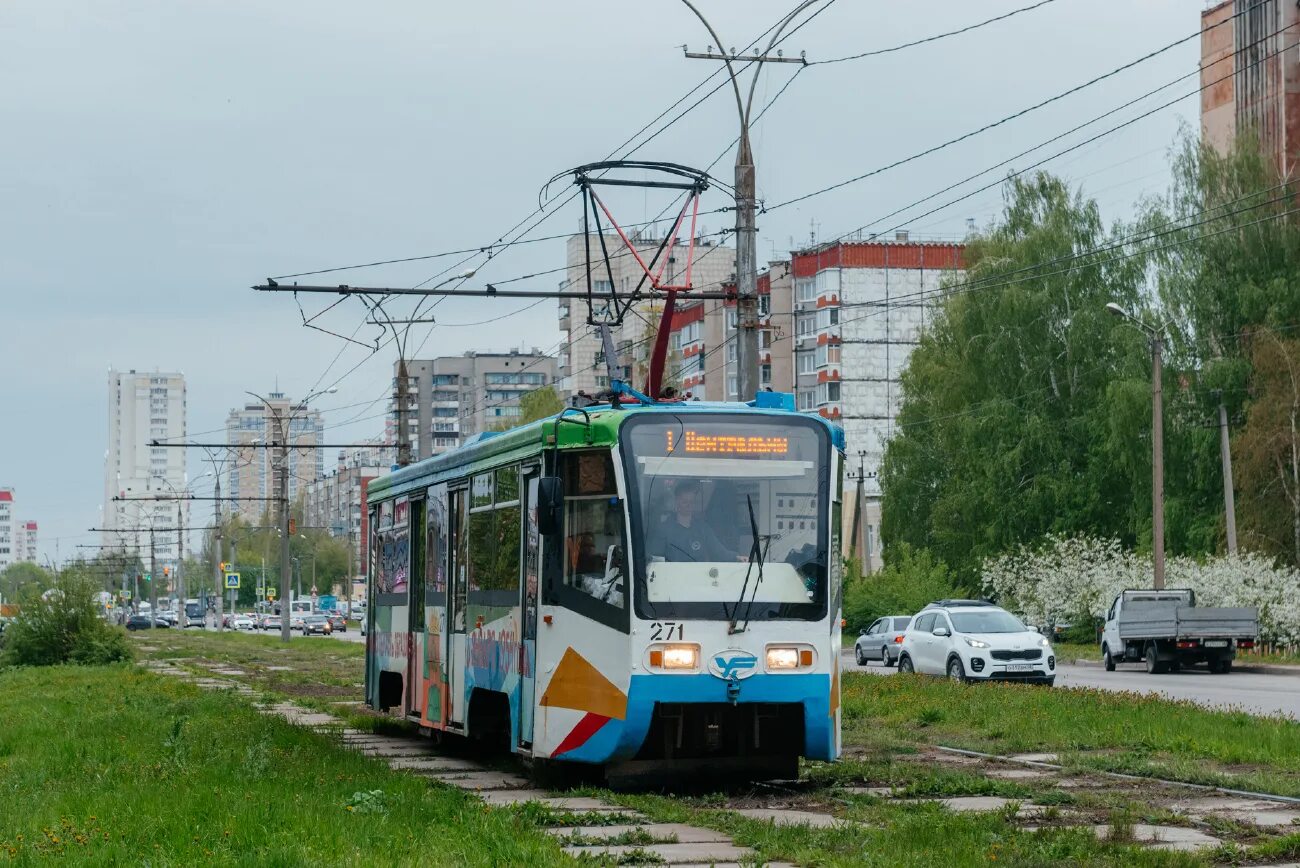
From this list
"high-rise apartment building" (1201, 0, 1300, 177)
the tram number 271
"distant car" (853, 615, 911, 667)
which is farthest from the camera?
"high-rise apartment building" (1201, 0, 1300, 177)

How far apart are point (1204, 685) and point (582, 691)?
23450mm

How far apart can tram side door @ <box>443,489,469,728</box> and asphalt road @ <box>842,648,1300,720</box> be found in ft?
33.0

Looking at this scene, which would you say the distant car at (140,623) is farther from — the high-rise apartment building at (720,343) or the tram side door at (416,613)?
the tram side door at (416,613)

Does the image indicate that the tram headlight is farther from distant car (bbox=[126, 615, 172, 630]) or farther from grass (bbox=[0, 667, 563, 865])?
distant car (bbox=[126, 615, 172, 630])

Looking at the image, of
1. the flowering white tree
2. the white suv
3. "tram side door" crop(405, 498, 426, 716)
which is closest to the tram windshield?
"tram side door" crop(405, 498, 426, 716)

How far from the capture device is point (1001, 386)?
63250 millimetres

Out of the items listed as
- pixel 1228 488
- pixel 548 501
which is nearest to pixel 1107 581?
pixel 1228 488

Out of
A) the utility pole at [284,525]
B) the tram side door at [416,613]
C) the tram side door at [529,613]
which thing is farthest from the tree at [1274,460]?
the tram side door at [529,613]

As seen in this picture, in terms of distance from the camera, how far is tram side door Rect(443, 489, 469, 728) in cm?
1744

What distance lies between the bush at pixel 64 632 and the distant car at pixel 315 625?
1783 inches

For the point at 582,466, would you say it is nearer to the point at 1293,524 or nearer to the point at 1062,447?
the point at 1293,524

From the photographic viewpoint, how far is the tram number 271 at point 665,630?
1386 centimetres

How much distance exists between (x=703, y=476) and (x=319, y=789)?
3.67 metres

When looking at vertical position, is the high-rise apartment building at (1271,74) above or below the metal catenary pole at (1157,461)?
above
